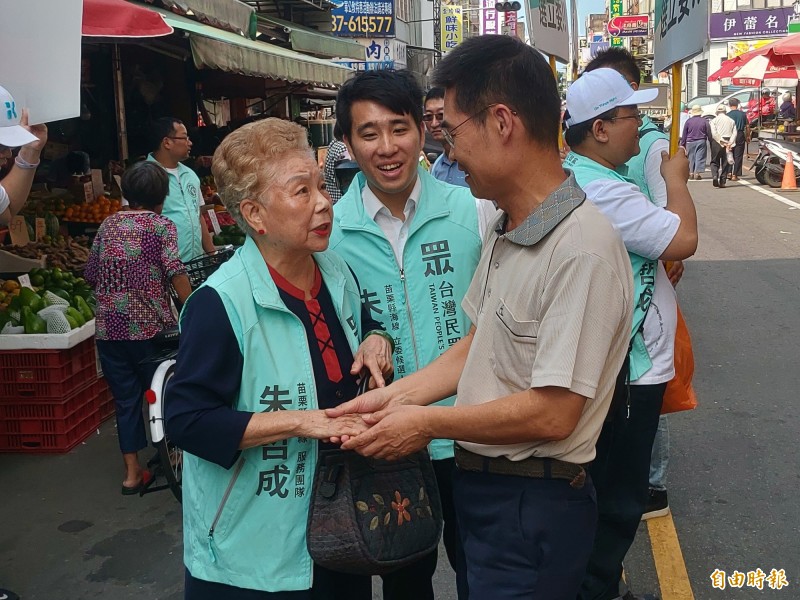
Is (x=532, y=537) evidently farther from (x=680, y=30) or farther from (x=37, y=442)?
(x=37, y=442)

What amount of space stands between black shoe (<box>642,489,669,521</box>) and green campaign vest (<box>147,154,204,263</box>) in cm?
333

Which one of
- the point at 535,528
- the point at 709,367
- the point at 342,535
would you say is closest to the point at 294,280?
the point at 342,535

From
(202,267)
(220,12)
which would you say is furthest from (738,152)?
(202,267)

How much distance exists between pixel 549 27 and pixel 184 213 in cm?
273

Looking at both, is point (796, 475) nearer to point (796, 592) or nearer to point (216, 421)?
point (796, 592)

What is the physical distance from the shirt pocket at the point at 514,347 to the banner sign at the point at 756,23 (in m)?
32.1

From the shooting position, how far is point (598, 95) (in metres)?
2.96

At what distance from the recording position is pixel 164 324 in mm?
4805

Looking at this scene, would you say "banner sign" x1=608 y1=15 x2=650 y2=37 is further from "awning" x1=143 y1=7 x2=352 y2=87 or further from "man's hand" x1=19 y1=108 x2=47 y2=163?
"man's hand" x1=19 y1=108 x2=47 y2=163

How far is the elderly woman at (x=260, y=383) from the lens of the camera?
210 cm

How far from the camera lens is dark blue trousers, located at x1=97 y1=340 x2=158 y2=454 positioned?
481cm

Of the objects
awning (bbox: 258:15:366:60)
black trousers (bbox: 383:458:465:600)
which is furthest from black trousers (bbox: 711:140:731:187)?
black trousers (bbox: 383:458:465:600)

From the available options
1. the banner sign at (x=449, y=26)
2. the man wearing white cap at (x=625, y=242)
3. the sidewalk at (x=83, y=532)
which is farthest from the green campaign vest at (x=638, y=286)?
the banner sign at (x=449, y=26)

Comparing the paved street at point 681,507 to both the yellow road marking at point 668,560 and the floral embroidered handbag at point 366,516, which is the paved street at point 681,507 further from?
the floral embroidered handbag at point 366,516
